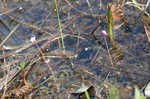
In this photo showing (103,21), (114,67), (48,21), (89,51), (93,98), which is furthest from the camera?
(48,21)

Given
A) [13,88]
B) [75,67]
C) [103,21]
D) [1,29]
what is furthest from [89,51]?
[1,29]

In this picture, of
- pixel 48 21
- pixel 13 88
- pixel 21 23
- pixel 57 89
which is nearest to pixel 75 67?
pixel 57 89

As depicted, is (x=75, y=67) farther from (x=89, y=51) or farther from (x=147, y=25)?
(x=147, y=25)

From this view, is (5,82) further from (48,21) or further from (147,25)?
(147,25)

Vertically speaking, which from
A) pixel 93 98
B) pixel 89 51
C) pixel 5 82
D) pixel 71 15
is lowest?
pixel 93 98

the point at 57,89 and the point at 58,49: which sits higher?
the point at 58,49

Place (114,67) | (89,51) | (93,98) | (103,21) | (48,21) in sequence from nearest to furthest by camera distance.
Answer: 1. (93,98)
2. (114,67)
3. (89,51)
4. (103,21)
5. (48,21)

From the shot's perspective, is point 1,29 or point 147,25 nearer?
point 147,25
